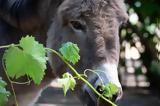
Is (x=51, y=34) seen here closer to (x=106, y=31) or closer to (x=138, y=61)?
(x=106, y=31)

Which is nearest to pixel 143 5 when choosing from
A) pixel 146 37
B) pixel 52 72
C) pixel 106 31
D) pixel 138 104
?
pixel 146 37

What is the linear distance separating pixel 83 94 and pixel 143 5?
285cm

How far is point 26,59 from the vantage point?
0.84 m

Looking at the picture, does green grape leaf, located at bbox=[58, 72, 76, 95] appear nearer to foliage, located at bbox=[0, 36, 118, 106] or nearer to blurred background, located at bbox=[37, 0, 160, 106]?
foliage, located at bbox=[0, 36, 118, 106]

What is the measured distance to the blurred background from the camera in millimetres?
4711

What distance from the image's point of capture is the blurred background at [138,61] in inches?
185

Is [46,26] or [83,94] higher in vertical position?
[46,26]

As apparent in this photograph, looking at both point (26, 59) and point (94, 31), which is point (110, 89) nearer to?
point (26, 59)

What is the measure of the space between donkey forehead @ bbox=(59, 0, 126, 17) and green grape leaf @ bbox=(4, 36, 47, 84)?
1090 mm

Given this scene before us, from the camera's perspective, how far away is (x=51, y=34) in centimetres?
221

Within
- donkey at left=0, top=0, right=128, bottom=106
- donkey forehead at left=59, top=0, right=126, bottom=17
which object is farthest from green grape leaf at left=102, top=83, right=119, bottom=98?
donkey forehead at left=59, top=0, right=126, bottom=17

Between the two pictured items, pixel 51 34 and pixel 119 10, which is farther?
pixel 51 34

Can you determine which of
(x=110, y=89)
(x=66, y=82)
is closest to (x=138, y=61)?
(x=110, y=89)

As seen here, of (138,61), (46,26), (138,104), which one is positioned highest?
(46,26)
